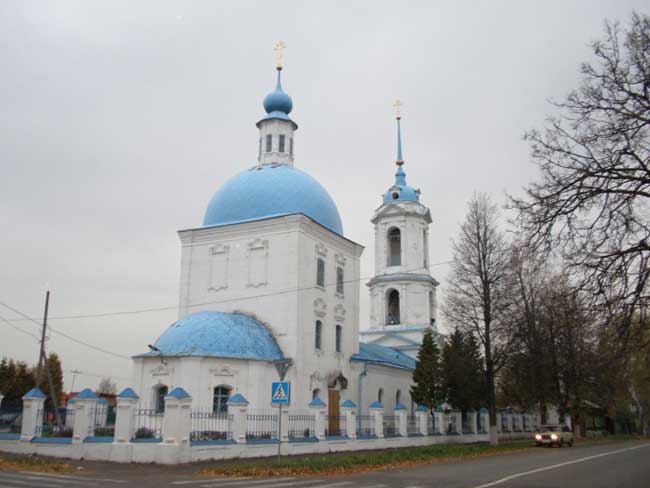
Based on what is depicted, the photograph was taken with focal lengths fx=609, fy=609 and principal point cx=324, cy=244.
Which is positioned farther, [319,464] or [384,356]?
[384,356]

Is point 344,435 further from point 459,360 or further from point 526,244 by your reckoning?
point 526,244

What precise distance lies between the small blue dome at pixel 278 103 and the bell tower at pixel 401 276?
14.3m

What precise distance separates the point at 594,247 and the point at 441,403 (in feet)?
71.6

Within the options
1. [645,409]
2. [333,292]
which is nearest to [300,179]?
[333,292]

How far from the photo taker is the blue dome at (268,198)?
97.3 feet

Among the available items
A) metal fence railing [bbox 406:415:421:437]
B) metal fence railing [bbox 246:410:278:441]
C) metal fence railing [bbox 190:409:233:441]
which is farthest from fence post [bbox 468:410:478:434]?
metal fence railing [bbox 190:409:233:441]

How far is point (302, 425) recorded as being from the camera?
24.7 metres

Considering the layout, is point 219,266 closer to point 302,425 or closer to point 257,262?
point 257,262

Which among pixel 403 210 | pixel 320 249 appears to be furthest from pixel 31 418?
pixel 403 210

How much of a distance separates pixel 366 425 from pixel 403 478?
45.2 ft

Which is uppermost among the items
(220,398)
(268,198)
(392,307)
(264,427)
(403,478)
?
(268,198)

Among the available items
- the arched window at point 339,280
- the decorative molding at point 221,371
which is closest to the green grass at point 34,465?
the decorative molding at point 221,371

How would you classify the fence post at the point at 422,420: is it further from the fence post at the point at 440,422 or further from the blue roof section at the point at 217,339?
the blue roof section at the point at 217,339

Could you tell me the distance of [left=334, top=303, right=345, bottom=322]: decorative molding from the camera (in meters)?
31.1
